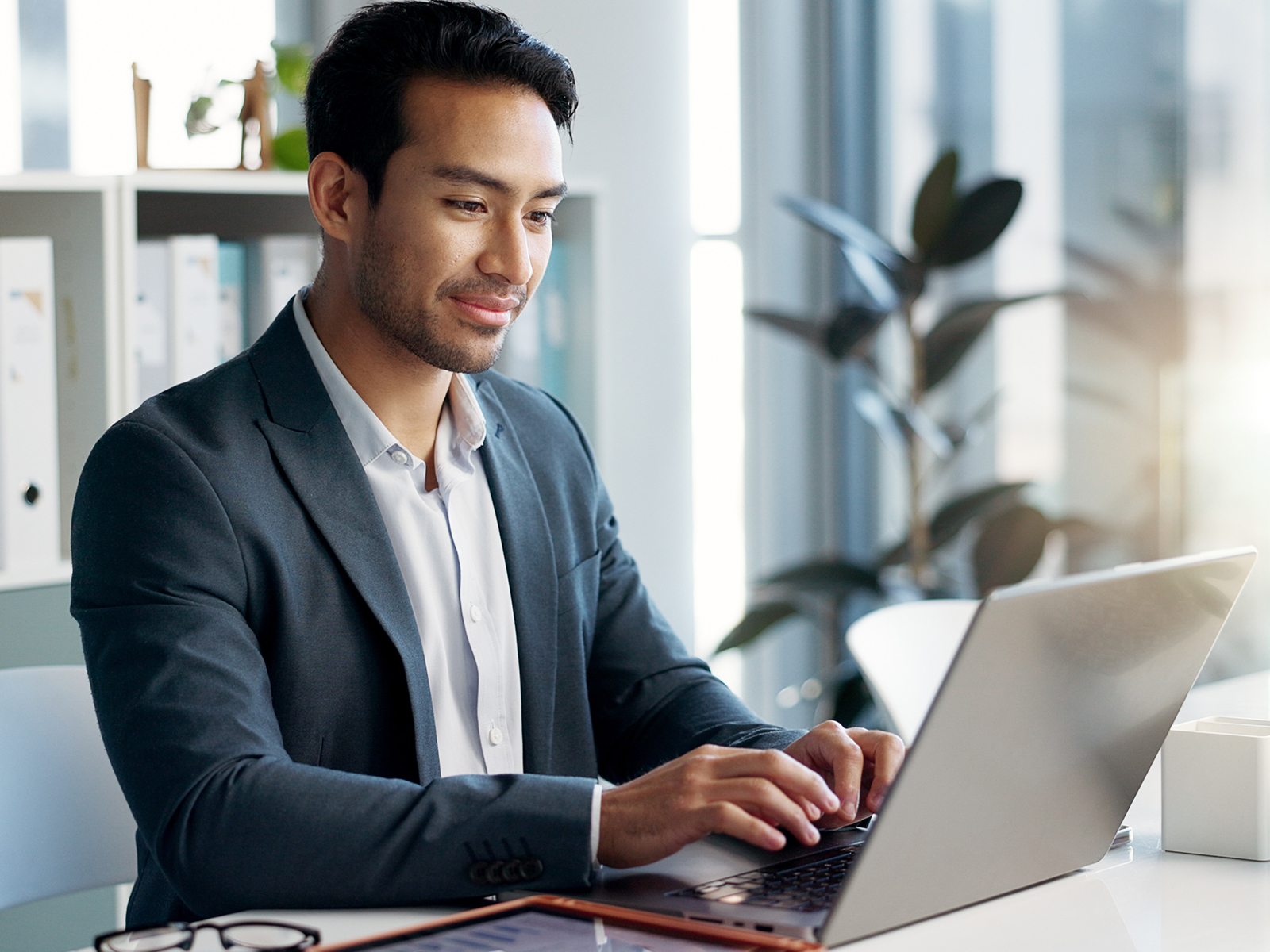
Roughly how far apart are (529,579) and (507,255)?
0.36m

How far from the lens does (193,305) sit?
2416 millimetres

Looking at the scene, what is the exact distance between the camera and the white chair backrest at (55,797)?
1456 mm

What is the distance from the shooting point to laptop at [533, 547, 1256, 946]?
887 millimetres

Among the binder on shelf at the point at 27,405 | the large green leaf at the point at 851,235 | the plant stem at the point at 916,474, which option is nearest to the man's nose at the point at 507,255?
the binder on shelf at the point at 27,405

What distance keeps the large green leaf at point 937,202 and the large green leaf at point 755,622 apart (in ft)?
2.64

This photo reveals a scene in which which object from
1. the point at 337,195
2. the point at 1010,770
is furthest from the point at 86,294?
the point at 1010,770

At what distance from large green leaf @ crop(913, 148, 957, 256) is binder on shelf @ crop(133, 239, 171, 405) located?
1.38 meters

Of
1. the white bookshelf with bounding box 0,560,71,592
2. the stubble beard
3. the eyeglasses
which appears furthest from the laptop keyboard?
the white bookshelf with bounding box 0,560,71,592

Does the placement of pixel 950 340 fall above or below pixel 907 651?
above

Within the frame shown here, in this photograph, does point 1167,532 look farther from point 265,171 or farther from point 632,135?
point 265,171

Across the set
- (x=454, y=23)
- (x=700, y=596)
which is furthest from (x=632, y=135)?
(x=454, y=23)

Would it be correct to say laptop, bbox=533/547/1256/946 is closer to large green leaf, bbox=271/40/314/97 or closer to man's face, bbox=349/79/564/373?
man's face, bbox=349/79/564/373

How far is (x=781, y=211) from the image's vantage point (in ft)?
11.9

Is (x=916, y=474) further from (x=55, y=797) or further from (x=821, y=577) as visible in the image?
(x=55, y=797)
